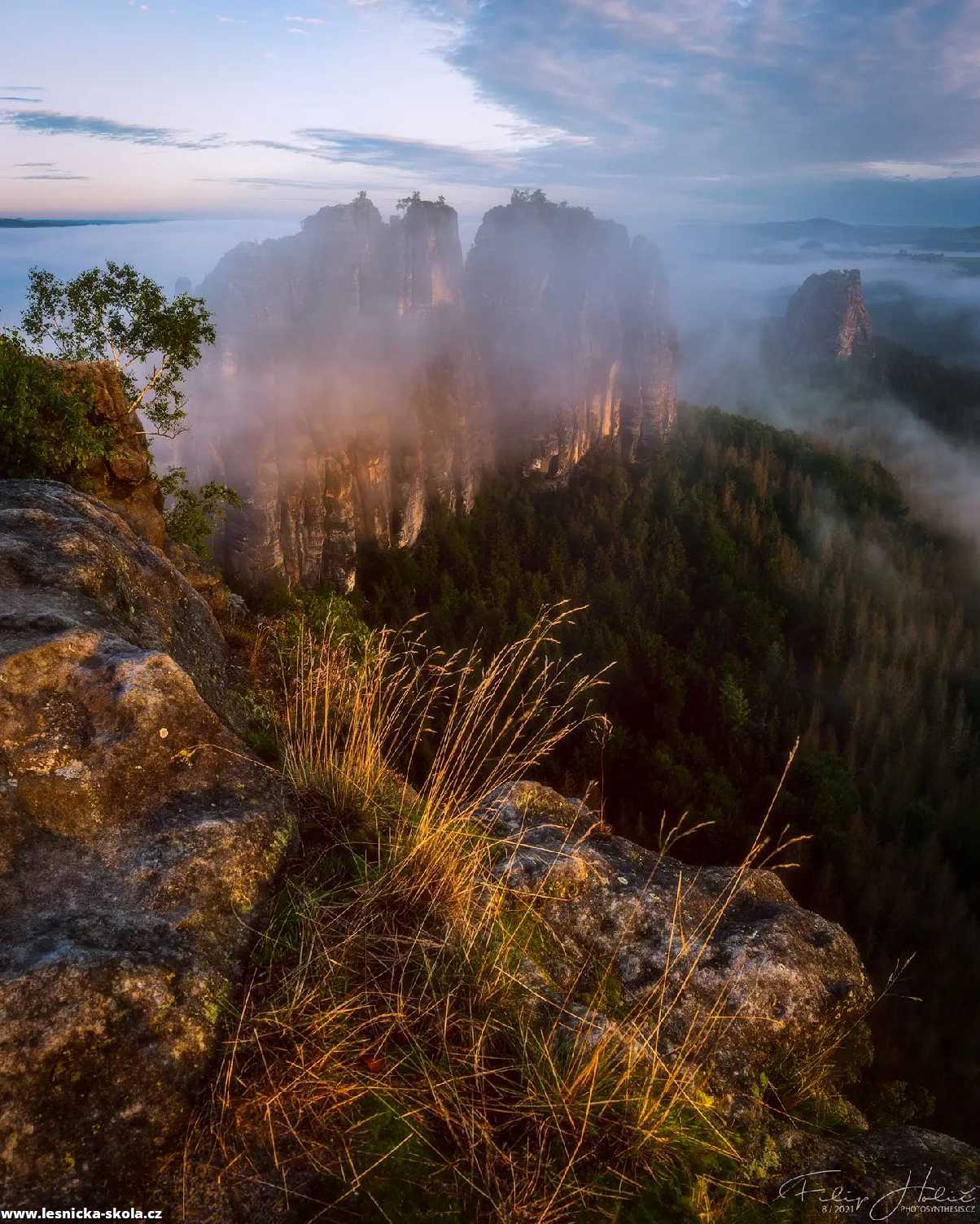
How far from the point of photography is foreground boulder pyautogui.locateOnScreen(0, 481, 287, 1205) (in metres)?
2.79

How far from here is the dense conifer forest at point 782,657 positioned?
134ft

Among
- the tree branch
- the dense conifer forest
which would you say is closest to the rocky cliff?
the dense conifer forest

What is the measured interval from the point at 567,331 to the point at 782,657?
67547 millimetres

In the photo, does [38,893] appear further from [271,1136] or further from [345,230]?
[345,230]

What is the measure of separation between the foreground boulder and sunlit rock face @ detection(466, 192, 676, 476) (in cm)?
10579

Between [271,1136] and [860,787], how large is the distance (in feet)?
196

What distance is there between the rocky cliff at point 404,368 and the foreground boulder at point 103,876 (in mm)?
61373

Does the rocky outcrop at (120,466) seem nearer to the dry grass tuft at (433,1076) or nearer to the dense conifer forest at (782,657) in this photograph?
the dry grass tuft at (433,1076)

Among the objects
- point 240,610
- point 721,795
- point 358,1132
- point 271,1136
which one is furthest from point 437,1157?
point 721,795

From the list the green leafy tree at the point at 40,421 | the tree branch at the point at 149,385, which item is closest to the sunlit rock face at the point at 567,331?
the tree branch at the point at 149,385

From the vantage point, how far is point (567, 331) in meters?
115

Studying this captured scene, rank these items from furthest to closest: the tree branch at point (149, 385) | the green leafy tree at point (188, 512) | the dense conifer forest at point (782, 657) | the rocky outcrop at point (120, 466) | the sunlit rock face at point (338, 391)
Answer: the sunlit rock face at point (338, 391) < the dense conifer forest at point (782, 657) < the green leafy tree at point (188, 512) < the tree branch at point (149, 385) < the rocky outcrop at point (120, 466)
